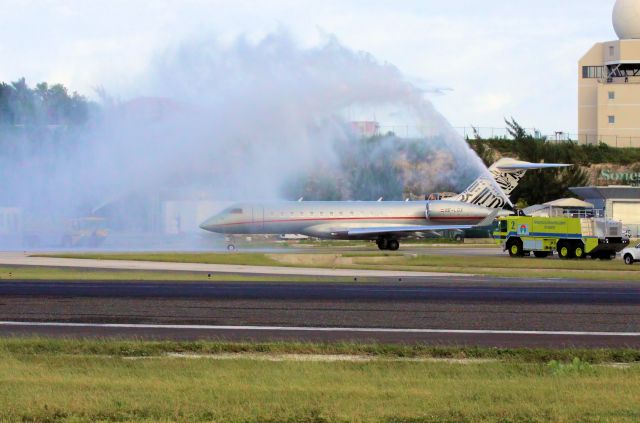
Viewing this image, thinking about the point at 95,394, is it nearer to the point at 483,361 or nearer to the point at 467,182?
the point at 483,361

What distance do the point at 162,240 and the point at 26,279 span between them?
28.7 m

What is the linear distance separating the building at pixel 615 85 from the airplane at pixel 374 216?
156ft

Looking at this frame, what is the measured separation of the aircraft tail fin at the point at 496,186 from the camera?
71312 millimetres

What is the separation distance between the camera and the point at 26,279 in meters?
36.5

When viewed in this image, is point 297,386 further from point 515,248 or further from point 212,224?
point 212,224

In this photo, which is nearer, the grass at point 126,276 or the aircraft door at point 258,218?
the grass at point 126,276

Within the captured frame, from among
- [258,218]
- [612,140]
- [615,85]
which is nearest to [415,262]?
[258,218]

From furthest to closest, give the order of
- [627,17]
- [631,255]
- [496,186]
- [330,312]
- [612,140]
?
[612,140] < [627,17] < [496,186] < [631,255] < [330,312]

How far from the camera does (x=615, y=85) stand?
116m

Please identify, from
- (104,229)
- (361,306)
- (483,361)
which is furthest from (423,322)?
(104,229)

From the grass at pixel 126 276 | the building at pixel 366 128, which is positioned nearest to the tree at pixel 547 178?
the building at pixel 366 128

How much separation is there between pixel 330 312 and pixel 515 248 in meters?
40.2

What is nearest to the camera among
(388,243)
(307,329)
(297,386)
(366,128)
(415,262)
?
(297,386)

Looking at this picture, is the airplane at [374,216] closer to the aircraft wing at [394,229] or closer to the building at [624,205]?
the aircraft wing at [394,229]
